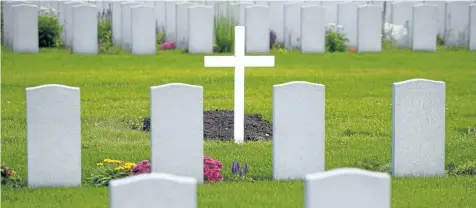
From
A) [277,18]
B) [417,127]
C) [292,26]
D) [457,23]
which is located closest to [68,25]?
[292,26]

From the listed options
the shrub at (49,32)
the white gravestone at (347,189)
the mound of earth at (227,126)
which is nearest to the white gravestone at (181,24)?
the shrub at (49,32)

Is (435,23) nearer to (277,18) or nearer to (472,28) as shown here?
(472,28)

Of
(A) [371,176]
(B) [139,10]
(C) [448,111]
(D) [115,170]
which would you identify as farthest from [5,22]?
(A) [371,176]

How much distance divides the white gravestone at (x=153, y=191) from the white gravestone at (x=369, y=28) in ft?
56.8

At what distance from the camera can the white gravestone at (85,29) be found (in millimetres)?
21422

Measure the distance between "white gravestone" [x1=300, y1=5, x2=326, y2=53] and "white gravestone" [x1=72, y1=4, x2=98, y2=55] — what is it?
415cm

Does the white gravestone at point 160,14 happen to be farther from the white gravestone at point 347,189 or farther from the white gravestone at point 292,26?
the white gravestone at point 347,189

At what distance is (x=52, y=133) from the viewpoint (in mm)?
9367

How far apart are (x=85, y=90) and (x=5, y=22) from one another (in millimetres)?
8465

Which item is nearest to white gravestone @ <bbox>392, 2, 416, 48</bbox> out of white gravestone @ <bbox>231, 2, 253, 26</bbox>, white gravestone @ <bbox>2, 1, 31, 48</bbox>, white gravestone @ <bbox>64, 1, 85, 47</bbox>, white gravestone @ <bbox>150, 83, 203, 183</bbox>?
white gravestone @ <bbox>231, 2, 253, 26</bbox>

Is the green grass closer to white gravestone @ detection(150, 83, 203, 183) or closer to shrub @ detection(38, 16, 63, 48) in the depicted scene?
white gravestone @ detection(150, 83, 203, 183)

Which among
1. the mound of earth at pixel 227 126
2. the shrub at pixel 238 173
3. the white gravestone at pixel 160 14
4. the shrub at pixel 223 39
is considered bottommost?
the shrub at pixel 238 173

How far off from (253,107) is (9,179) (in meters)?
5.42

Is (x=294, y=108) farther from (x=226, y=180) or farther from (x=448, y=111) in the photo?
(x=448, y=111)
